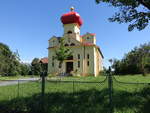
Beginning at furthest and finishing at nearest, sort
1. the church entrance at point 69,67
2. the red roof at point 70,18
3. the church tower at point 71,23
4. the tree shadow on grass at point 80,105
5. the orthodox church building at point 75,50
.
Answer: the church entrance at point 69,67, the church tower at point 71,23, the red roof at point 70,18, the orthodox church building at point 75,50, the tree shadow on grass at point 80,105

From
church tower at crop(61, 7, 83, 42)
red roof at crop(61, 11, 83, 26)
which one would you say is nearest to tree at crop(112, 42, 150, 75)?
church tower at crop(61, 7, 83, 42)

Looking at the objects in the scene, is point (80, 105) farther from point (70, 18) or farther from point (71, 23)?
point (71, 23)

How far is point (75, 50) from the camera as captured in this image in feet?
139

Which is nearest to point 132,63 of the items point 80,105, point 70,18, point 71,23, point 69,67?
point 69,67

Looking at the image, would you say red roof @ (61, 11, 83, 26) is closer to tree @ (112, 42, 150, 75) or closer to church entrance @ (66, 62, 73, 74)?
church entrance @ (66, 62, 73, 74)

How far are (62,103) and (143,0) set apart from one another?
6.97 meters

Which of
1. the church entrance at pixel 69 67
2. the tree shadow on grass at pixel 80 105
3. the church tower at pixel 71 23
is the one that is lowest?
the tree shadow on grass at pixel 80 105

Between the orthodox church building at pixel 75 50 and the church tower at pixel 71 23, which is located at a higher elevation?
the church tower at pixel 71 23

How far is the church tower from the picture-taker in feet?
141

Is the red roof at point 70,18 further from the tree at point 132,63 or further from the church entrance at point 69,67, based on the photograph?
the tree at point 132,63

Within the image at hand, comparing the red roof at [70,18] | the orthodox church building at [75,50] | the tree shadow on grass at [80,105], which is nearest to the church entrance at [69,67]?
the orthodox church building at [75,50]

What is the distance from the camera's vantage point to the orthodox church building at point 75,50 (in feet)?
136

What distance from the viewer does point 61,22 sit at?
44.8m

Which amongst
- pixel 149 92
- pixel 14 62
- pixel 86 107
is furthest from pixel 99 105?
pixel 14 62
